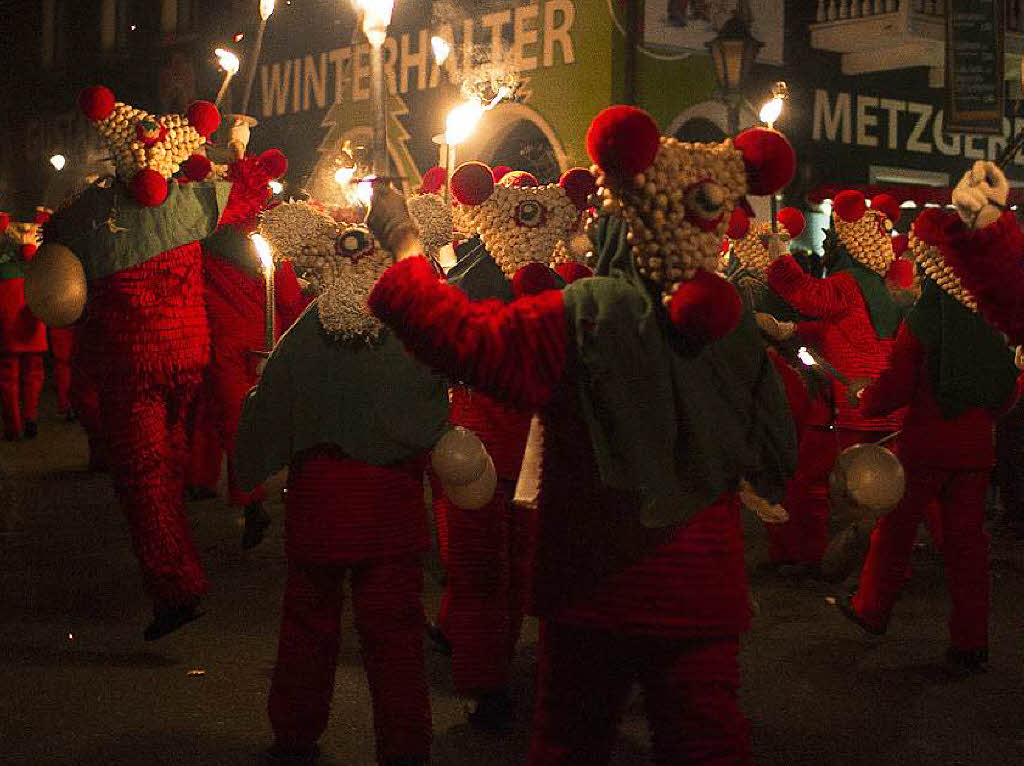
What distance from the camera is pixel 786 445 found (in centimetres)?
308

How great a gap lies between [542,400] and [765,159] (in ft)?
2.62

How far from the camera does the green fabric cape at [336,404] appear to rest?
402 centimetres

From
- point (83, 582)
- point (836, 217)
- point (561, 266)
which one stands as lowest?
point (83, 582)

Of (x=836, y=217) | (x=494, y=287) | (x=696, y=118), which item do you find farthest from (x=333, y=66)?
(x=494, y=287)

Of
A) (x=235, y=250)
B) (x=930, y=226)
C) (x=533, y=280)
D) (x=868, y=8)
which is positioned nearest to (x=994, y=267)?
(x=930, y=226)

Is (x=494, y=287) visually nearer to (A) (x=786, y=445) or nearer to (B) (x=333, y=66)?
(A) (x=786, y=445)

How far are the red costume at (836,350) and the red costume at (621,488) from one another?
4.45 m

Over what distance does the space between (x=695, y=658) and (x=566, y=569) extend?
0.35 meters

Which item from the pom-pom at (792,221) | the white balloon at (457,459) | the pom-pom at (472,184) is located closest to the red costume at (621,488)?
the white balloon at (457,459)

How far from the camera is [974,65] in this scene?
15.5m

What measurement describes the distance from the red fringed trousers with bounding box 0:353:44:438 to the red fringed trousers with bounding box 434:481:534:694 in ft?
30.4

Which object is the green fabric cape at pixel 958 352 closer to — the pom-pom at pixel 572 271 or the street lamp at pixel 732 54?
the pom-pom at pixel 572 271

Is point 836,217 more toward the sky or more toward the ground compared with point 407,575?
more toward the sky

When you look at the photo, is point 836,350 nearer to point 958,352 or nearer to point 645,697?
point 958,352
